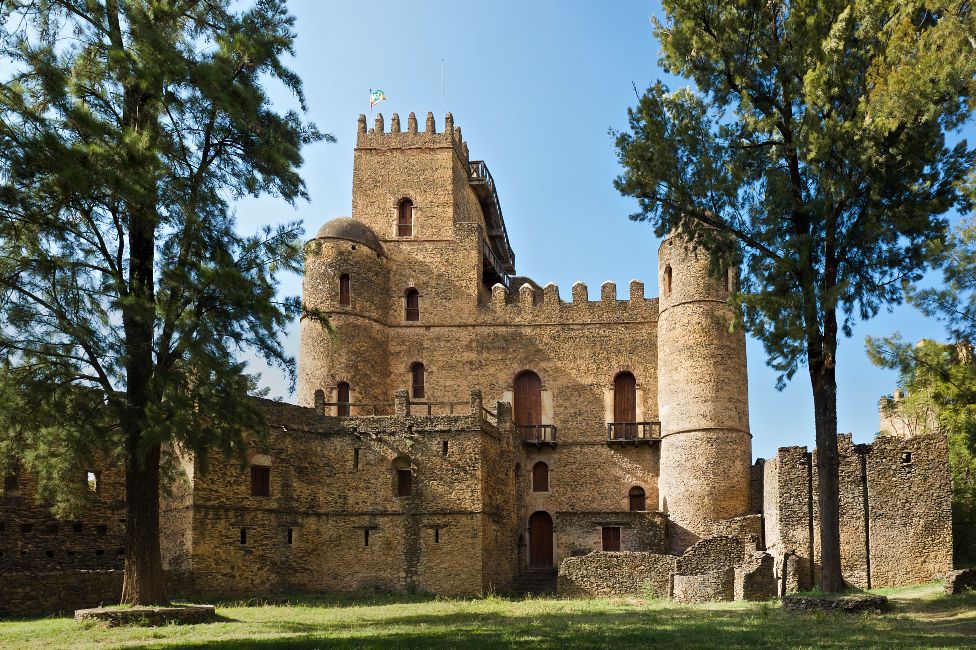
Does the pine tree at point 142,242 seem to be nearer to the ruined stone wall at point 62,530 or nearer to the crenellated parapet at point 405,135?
the ruined stone wall at point 62,530

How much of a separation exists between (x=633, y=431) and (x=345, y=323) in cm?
1089

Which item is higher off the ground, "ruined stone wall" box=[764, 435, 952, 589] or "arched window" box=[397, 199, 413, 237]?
"arched window" box=[397, 199, 413, 237]

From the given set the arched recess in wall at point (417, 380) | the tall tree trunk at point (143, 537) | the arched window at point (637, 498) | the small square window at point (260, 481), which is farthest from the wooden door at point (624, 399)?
the tall tree trunk at point (143, 537)

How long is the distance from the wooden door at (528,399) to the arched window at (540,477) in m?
1.62

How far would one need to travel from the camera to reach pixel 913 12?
19547 mm

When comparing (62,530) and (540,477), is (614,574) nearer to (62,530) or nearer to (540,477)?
(540,477)

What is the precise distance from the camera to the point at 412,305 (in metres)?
40.1

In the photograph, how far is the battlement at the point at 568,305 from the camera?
129 feet

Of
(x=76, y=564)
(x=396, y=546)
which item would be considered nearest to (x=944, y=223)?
(x=396, y=546)

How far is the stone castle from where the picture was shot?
2750 centimetres

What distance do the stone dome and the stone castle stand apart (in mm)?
87

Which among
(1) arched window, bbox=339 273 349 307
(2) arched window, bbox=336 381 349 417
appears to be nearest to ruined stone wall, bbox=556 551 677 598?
(2) arched window, bbox=336 381 349 417

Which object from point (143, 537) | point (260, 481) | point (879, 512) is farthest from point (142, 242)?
point (879, 512)

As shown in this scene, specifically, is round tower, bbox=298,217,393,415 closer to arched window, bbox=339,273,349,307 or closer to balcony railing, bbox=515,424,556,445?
arched window, bbox=339,273,349,307
